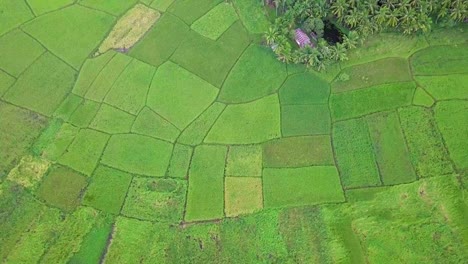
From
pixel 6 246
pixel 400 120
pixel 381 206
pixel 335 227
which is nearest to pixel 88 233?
pixel 6 246

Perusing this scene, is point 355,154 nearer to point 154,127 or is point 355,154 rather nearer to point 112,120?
point 154,127

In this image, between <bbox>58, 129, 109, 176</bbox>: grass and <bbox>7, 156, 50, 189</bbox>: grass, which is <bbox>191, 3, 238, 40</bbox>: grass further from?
<bbox>7, 156, 50, 189</bbox>: grass

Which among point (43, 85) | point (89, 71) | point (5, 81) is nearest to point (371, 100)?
point (89, 71)

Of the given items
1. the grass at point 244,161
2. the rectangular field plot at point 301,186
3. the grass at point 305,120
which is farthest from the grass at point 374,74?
the grass at point 244,161

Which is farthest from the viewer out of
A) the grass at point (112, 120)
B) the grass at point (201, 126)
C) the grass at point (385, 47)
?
the grass at point (385, 47)

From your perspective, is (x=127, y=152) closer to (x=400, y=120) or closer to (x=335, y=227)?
(x=335, y=227)

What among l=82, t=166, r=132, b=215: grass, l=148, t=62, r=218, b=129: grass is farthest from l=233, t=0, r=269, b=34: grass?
l=82, t=166, r=132, b=215: grass

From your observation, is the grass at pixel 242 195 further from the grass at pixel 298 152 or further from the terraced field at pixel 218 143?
the grass at pixel 298 152
